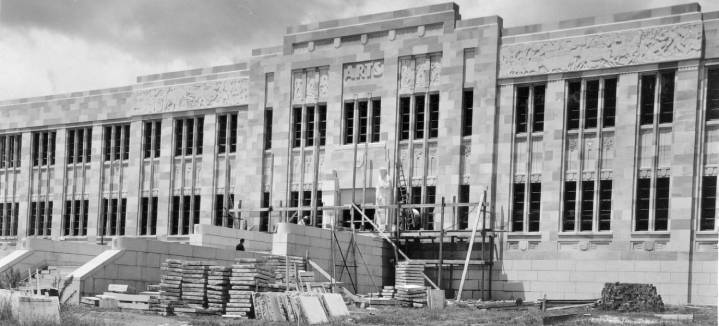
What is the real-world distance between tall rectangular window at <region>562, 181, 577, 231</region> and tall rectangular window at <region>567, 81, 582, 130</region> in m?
2.33

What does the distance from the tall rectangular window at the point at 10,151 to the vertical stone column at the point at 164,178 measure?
11.1 m

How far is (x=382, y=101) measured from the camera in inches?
1697

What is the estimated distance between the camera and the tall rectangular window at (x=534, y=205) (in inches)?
1563

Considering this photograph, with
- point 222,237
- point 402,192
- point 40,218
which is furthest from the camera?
point 40,218

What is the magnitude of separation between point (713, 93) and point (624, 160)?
404 centimetres

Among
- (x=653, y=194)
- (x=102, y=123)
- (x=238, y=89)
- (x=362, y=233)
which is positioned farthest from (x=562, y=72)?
(x=102, y=123)

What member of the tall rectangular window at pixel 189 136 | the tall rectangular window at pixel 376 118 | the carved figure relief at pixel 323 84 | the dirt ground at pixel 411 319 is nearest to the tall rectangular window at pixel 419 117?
the tall rectangular window at pixel 376 118

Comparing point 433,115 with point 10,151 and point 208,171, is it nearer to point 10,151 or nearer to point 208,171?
point 208,171

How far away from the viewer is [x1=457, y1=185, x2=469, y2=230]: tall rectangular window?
134 feet

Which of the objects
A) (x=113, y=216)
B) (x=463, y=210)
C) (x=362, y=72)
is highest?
(x=362, y=72)

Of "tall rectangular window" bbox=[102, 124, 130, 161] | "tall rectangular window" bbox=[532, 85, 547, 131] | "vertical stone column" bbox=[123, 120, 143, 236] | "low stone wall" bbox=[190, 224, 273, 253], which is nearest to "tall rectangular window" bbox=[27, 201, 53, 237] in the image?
"tall rectangular window" bbox=[102, 124, 130, 161]

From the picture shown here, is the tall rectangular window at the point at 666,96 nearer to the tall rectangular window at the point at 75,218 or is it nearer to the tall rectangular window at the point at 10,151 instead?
the tall rectangular window at the point at 75,218

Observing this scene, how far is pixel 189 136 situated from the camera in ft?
164

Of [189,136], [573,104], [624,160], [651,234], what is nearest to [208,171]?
[189,136]
